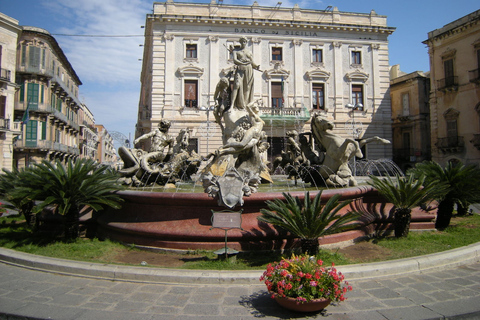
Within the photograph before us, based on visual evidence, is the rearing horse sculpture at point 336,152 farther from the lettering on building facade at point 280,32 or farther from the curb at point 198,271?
the lettering on building facade at point 280,32

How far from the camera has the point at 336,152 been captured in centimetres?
848

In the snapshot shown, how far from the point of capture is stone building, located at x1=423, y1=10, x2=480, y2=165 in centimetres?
2878

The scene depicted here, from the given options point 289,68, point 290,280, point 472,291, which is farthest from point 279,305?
point 289,68

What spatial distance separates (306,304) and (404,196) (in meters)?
4.12

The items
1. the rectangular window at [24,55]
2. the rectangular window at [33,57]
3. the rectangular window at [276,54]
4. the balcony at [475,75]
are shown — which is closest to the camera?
the balcony at [475,75]

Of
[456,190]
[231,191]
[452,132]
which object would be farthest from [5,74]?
[452,132]

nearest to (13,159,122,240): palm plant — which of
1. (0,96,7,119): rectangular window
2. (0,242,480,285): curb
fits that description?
(0,242,480,285): curb

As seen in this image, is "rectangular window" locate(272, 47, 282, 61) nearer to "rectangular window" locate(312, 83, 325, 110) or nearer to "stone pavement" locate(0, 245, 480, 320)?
"rectangular window" locate(312, 83, 325, 110)

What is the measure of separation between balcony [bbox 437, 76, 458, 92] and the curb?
29835 millimetres

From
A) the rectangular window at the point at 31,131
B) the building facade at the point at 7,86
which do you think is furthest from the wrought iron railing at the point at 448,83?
the rectangular window at the point at 31,131

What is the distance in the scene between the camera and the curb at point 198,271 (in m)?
4.80

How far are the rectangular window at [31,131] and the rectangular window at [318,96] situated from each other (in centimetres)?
2715

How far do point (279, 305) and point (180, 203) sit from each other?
282 cm

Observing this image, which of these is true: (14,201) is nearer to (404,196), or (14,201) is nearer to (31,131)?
(404,196)
